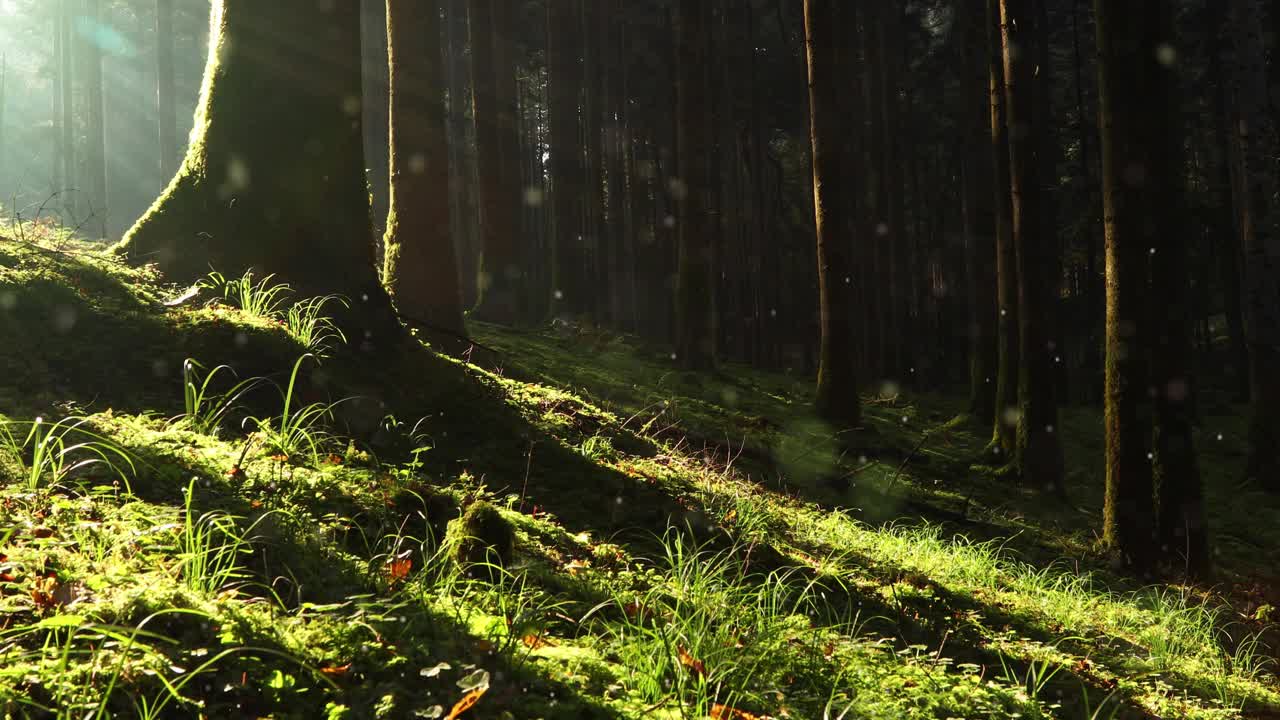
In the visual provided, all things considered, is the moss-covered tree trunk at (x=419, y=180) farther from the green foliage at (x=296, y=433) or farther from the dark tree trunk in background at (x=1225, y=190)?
the dark tree trunk in background at (x=1225, y=190)

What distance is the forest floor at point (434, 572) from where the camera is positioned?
2.40 meters

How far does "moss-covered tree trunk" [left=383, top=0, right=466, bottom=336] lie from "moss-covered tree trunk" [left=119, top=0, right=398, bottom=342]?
3461 mm

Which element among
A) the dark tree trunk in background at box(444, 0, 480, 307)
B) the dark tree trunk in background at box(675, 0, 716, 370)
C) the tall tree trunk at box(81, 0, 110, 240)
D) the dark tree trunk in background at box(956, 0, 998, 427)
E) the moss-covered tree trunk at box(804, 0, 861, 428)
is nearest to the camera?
the moss-covered tree trunk at box(804, 0, 861, 428)

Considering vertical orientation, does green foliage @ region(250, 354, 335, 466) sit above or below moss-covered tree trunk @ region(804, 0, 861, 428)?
below

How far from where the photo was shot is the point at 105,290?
528 centimetres

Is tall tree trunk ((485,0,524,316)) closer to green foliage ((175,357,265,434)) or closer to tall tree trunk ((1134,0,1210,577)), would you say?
tall tree trunk ((1134,0,1210,577))

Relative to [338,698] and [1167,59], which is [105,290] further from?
[1167,59]

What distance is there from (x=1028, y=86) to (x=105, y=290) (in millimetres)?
11846

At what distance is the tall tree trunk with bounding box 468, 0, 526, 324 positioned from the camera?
54.1 ft

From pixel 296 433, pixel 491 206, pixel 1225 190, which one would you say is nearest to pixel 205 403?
pixel 296 433

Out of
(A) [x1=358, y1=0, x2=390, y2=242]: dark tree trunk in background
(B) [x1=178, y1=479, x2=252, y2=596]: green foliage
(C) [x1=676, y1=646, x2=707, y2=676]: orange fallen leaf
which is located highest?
(A) [x1=358, y1=0, x2=390, y2=242]: dark tree trunk in background

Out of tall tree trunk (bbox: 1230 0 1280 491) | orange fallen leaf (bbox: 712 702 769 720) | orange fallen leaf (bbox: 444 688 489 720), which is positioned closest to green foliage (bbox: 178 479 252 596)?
orange fallen leaf (bbox: 444 688 489 720)

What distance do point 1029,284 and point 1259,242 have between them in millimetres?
4416

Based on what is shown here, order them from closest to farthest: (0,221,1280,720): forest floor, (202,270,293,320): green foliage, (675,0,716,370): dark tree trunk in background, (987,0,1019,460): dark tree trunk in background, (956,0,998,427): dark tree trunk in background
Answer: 1. (0,221,1280,720): forest floor
2. (202,270,293,320): green foliage
3. (987,0,1019,460): dark tree trunk in background
4. (675,0,716,370): dark tree trunk in background
5. (956,0,998,427): dark tree trunk in background
